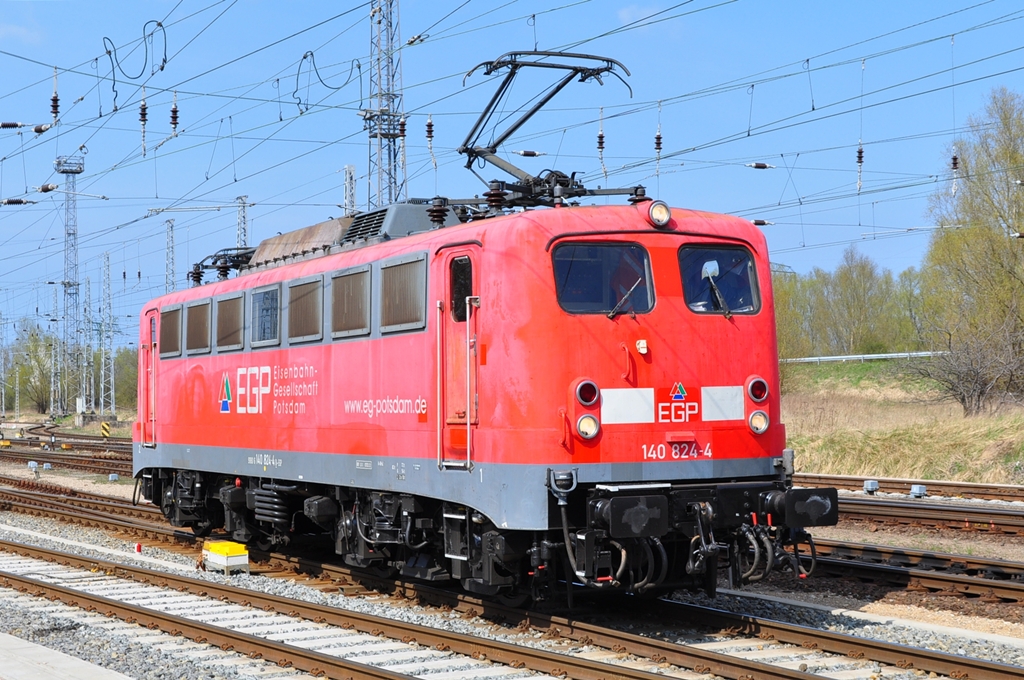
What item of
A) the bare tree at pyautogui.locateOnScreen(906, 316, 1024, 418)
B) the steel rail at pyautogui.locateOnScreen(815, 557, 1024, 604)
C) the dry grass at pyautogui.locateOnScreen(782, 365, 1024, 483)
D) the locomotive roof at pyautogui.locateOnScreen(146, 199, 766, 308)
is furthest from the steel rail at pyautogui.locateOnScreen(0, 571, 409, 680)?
the bare tree at pyautogui.locateOnScreen(906, 316, 1024, 418)

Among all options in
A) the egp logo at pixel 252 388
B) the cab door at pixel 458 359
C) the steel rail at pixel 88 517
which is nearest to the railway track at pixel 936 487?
the steel rail at pixel 88 517

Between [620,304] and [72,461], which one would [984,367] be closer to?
[620,304]

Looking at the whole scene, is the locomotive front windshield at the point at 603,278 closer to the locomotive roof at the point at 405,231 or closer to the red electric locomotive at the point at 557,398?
the red electric locomotive at the point at 557,398

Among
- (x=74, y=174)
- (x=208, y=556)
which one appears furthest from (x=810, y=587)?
(x=74, y=174)

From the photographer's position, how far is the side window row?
11.1 m

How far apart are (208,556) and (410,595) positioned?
11.7 feet

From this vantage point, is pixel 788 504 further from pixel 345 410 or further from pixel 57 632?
pixel 57 632

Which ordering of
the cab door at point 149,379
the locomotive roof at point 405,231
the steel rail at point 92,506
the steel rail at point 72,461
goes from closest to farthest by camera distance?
the locomotive roof at point 405,231, the cab door at point 149,379, the steel rail at point 92,506, the steel rail at point 72,461

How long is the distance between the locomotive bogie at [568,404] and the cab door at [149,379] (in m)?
6.19

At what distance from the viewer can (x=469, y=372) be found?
10.1m

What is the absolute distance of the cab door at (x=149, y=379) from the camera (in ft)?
56.9

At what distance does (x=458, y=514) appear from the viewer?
1034 cm

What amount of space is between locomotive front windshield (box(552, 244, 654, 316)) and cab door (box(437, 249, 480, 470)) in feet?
2.72

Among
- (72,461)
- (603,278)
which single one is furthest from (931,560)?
(72,461)
